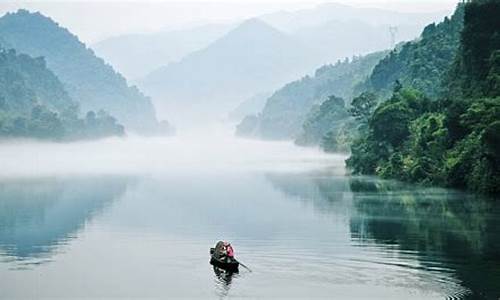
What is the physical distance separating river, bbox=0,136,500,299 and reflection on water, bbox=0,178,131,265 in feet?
0.21

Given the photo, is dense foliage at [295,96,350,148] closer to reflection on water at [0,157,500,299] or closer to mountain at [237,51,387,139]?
mountain at [237,51,387,139]

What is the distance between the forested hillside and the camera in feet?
401

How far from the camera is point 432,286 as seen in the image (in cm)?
2247

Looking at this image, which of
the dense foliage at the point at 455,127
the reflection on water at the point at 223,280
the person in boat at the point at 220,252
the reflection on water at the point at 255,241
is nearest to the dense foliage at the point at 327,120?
the dense foliage at the point at 455,127

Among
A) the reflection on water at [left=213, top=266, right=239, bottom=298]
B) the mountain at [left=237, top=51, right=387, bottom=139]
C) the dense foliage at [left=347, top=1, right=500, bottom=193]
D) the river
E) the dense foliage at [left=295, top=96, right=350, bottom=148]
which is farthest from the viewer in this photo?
the mountain at [left=237, top=51, right=387, bottom=139]

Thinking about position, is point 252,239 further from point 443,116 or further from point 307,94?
point 307,94

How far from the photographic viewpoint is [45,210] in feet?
141

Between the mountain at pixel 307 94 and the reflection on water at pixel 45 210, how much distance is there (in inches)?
3693

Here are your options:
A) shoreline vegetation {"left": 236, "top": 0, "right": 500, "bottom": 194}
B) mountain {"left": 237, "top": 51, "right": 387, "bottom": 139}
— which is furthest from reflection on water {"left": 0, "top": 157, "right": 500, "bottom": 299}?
mountain {"left": 237, "top": 51, "right": 387, "bottom": 139}

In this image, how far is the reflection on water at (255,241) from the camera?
22.9m

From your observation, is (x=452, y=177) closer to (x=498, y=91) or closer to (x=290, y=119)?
(x=498, y=91)

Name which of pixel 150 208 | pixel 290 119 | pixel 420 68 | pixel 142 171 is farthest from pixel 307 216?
pixel 290 119

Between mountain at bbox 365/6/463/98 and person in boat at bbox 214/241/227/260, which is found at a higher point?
mountain at bbox 365/6/463/98

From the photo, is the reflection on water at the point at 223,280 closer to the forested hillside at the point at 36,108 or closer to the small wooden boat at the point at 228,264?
the small wooden boat at the point at 228,264
